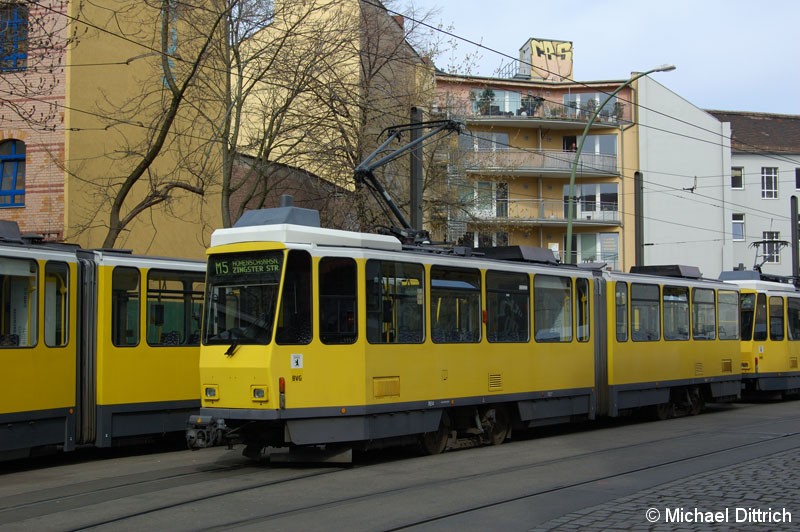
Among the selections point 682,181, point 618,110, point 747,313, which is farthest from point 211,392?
point 682,181

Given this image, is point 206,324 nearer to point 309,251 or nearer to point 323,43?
point 309,251

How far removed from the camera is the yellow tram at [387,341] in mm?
12172

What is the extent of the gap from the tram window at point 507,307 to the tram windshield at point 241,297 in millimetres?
4194

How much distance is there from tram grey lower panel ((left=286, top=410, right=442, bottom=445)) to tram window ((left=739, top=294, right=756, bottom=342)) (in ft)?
46.6

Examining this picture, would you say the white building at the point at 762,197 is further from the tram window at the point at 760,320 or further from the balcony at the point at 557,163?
the tram window at the point at 760,320

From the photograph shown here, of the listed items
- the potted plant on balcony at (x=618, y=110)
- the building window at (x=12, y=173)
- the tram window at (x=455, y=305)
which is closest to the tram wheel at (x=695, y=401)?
the tram window at (x=455, y=305)

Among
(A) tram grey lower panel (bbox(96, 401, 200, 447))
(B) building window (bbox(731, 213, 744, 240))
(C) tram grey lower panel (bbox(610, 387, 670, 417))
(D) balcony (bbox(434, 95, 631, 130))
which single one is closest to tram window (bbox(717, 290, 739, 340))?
(C) tram grey lower panel (bbox(610, 387, 670, 417))

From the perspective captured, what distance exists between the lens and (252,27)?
20.7m

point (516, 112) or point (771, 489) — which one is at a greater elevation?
point (516, 112)

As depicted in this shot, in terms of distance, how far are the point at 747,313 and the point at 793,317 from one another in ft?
5.58

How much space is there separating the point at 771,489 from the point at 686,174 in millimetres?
44513

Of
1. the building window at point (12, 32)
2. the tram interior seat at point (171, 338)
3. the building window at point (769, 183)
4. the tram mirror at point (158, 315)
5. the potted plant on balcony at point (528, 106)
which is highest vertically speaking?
the potted plant on balcony at point (528, 106)

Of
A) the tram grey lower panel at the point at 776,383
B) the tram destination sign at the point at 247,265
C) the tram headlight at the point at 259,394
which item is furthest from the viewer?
the tram grey lower panel at the point at 776,383

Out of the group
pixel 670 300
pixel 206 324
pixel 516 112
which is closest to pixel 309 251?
pixel 206 324
